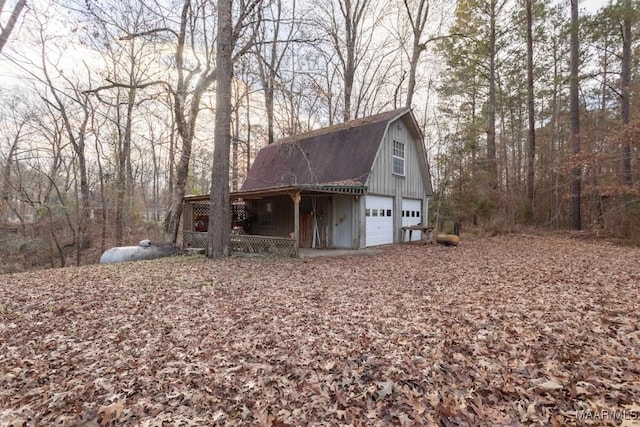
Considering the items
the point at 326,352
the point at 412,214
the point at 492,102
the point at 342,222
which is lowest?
the point at 326,352

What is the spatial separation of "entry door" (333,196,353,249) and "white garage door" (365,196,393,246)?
0.72 m

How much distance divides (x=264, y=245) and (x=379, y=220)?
514cm

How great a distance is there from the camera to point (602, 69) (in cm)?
1595

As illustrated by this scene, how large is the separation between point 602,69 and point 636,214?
976 centimetres

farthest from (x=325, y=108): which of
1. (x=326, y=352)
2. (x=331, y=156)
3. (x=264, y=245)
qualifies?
(x=326, y=352)

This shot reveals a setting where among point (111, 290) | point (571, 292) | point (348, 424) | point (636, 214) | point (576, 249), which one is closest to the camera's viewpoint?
point (348, 424)

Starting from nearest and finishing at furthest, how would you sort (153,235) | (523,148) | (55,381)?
(55,381) → (153,235) → (523,148)

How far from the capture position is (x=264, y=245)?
10.7 meters

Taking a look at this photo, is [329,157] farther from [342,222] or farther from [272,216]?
[272,216]

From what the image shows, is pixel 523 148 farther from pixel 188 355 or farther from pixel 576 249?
pixel 188 355

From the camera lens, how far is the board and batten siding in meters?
12.5

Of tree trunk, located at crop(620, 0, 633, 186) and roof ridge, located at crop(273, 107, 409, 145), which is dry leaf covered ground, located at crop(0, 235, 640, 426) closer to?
roof ridge, located at crop(273, 107, 409, 145)

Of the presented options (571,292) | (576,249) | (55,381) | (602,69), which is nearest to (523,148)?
(602,69)

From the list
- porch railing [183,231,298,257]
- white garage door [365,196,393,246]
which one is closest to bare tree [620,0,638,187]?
white garage door [365,196,393,246]
